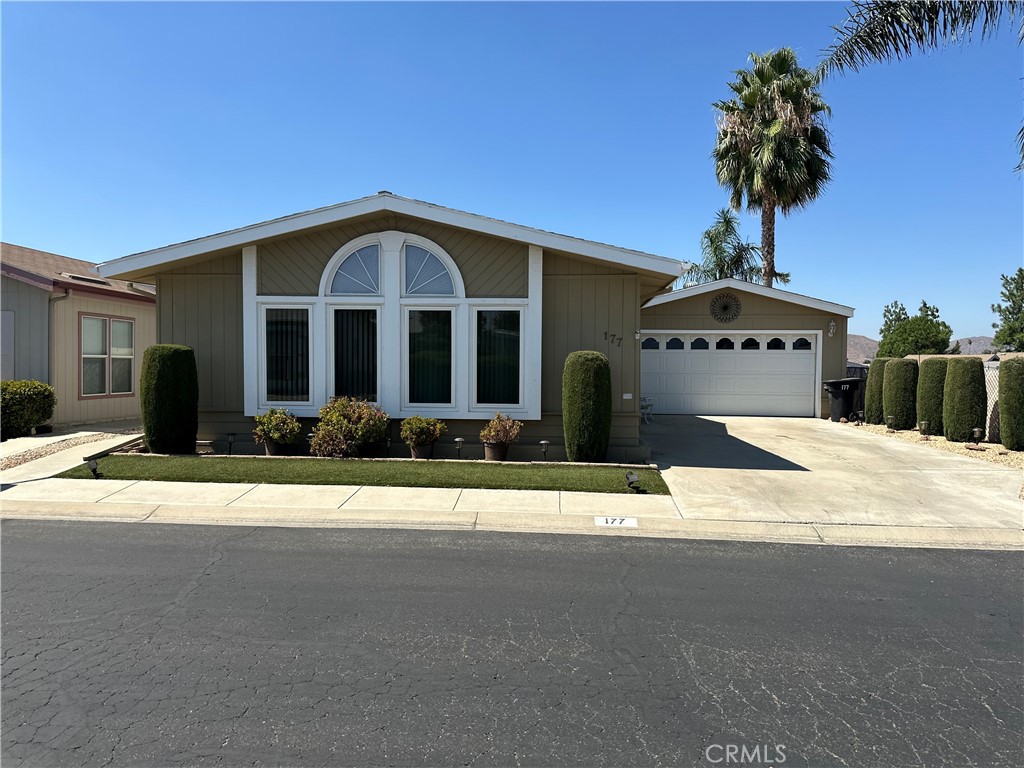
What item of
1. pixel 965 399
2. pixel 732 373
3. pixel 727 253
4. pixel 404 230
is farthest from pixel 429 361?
pixel 727 253

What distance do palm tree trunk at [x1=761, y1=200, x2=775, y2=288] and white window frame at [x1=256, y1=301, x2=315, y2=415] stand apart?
52.4 feet

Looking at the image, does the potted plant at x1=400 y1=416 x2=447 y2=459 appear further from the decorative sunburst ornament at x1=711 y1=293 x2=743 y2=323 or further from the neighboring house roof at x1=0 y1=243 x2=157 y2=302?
the decorative sunburst ornament at x1=711 y1=293 x2=743 y2=323

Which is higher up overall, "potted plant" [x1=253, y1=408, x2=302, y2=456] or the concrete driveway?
"potted plant" [x1=253, y1=408, x2=302, y2=456]

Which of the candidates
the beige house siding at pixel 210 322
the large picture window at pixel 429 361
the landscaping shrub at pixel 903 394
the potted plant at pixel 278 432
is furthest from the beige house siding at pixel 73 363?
the landscaping shrub at pixel 903 394

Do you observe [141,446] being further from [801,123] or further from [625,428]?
[801,123]

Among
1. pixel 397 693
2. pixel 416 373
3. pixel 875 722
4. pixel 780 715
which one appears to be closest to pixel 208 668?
pixel 397 693

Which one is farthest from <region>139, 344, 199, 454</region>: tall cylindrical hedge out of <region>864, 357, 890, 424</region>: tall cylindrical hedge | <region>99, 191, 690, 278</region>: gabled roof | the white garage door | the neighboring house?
<region>864, 357, 890, 424</region>: tall cylindrical hedge

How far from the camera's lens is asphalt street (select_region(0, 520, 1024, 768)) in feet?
9.51

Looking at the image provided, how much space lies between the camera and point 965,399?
12.2m

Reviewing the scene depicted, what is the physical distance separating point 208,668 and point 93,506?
473 cm

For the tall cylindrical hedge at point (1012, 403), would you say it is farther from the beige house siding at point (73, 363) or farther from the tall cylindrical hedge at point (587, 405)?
the beige house siding at point (73, 363)

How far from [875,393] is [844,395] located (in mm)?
893

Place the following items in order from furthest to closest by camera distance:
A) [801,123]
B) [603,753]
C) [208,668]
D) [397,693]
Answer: [801,123], [208,668], [397,693], [603,753]

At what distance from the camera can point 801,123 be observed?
19.6m
